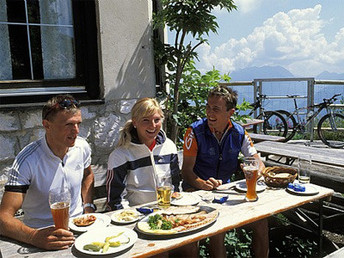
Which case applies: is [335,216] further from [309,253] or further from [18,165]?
[18,165]

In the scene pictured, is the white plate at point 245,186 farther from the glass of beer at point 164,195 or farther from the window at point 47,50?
the window at point 47,50

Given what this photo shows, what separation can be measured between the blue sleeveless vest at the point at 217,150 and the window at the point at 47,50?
1.83 m

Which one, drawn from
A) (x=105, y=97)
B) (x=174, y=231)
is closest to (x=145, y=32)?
(x=105, y=97)

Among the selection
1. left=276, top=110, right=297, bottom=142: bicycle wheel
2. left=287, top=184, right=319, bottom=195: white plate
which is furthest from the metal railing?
left=287, top=184, right=319, bottom=195: white plate

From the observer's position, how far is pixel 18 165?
1873 millimetres

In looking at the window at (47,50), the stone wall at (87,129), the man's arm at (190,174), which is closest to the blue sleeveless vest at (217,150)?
the man's arm at (190,174)

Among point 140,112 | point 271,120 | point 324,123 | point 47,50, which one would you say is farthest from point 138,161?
point 324,123

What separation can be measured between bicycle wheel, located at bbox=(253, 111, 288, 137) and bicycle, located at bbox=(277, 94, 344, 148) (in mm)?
128

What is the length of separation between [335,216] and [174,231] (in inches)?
107

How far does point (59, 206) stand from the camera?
1564 mm

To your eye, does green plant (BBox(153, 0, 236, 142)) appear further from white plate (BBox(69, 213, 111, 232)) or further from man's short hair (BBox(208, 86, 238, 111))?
white plate (BBox(69, 213, 111, 232))

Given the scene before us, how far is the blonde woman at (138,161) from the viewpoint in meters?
2.28

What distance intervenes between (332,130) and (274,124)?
1344mm

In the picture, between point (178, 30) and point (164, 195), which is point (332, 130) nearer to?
point (178, 30)
